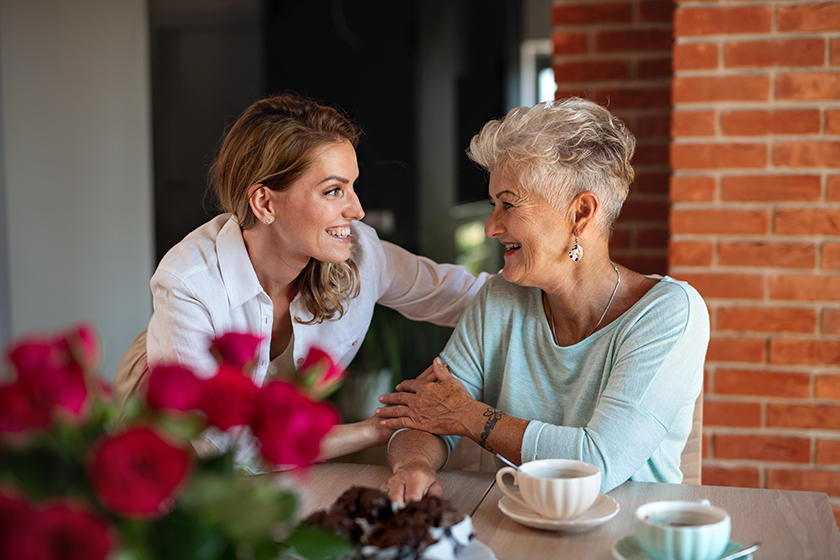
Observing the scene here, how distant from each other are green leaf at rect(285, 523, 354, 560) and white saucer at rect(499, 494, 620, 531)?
446 mm

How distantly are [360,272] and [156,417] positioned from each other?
4.25 feet

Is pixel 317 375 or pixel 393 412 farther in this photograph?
pixel 393 412

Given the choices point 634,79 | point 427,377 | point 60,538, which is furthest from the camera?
point 634,79

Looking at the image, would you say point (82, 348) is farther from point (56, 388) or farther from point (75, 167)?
point (75, 167)

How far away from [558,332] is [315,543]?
957mm

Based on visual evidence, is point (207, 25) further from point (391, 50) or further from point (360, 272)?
point (360, 272)

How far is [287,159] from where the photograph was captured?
1651mm

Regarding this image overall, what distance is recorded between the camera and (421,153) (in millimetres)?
3490

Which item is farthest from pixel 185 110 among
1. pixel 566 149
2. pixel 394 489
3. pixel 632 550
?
pixel 632 550

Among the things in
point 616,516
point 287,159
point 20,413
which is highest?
point 287,159

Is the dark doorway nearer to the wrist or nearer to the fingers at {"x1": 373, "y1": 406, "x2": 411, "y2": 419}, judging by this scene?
the fingers at {"x1": 373, "y1": 406, "x2": 411, "y2": 419}

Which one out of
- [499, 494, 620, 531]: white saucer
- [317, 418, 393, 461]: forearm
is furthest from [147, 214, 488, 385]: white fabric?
[499, 494, 620, 531]: white saucer

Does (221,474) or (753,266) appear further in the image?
(753,266)

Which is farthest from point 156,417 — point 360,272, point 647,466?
point 360,272
